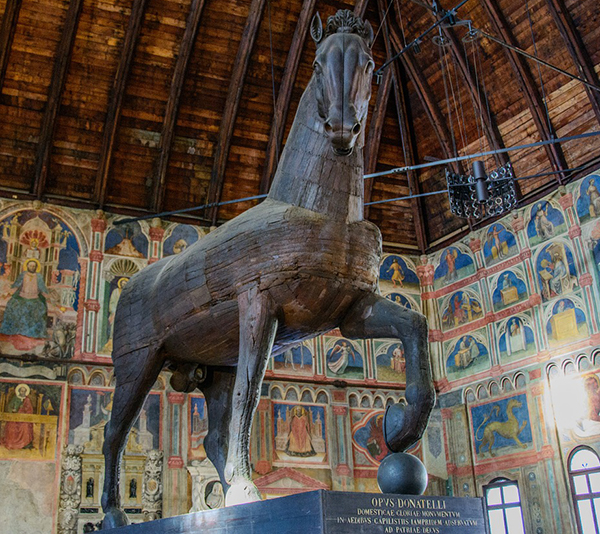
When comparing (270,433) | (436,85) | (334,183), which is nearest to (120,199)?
(270,433)

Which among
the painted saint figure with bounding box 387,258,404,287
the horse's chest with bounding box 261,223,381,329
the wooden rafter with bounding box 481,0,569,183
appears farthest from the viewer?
the painted saint figure with bounding box 387,258,404,287

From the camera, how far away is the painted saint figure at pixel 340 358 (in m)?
18.5

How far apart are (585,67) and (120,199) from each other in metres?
10.3

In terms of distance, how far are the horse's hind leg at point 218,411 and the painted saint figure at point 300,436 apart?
10.6 metres

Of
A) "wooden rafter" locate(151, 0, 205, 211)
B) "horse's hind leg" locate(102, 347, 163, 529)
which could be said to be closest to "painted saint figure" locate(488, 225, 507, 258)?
"wooden rafter" locate(151, 0, 205, 211)

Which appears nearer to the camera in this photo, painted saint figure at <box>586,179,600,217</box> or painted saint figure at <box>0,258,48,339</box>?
painted saint figure at <box>586,179,600,217</box>

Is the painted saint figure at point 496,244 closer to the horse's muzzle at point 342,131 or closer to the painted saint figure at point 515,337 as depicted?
the painted saint figure at point 515,337

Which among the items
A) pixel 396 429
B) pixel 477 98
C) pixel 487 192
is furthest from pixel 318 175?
pixel 477 98

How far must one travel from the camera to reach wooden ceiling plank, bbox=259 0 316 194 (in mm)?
17220

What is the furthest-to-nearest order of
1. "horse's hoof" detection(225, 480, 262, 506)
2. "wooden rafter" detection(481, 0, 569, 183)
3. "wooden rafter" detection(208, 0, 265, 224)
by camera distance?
"wooden rafter" detection(208, 0, 265, 224), "wooden rafter" detection(481, 0, 569, 183), "horse's hoof" detection(225, 480, 262, 506)

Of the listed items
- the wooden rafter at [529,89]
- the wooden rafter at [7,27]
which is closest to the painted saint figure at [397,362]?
the wooden rafter at [529,89]

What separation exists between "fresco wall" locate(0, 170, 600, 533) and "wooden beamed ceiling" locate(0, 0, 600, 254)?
0.95 metres

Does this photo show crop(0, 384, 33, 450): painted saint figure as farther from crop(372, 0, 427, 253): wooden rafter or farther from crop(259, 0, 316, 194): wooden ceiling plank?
crop(372, 0, 427, 253): wooden rafter

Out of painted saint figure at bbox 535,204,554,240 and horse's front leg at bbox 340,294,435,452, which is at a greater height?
painted saint figure at bbox 535,204,554,240
